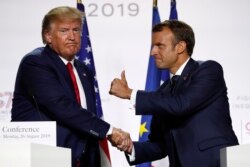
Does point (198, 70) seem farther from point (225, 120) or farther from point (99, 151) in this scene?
point (99, 151)

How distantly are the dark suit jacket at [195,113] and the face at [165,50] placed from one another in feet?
0.63

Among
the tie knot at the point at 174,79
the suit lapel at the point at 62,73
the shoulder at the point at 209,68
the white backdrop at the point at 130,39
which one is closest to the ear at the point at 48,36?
the suit lapel at the point at 62,73

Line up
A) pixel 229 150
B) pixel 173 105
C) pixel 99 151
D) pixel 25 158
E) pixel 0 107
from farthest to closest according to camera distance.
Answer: pixel 0 107 < pixel 99 151 < pixel 173 105 < pixel 229 150 < pixel 25 158

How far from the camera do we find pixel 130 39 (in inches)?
241

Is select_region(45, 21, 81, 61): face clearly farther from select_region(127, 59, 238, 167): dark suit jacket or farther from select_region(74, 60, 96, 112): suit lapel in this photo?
select_region(127, 59, 238, 167): dark suit jacket

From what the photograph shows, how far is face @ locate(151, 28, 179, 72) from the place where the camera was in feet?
13.9

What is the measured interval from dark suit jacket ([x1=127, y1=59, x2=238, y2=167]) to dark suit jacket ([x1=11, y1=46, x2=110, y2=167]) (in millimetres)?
354

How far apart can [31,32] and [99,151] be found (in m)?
2.21

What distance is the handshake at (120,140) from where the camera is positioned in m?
4.14

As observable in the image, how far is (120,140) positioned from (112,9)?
7.32ft

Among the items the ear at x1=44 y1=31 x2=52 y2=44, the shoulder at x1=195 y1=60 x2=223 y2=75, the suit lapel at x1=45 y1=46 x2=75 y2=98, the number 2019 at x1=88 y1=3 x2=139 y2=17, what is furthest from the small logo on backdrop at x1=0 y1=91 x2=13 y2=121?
→ the shoulder at x1=195 y1=60 x2=223 y2=75

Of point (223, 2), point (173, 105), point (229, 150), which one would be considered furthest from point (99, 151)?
point (223, 2)

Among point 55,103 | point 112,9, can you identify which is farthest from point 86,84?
point 112,9

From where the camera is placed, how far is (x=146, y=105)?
12.7 ft
